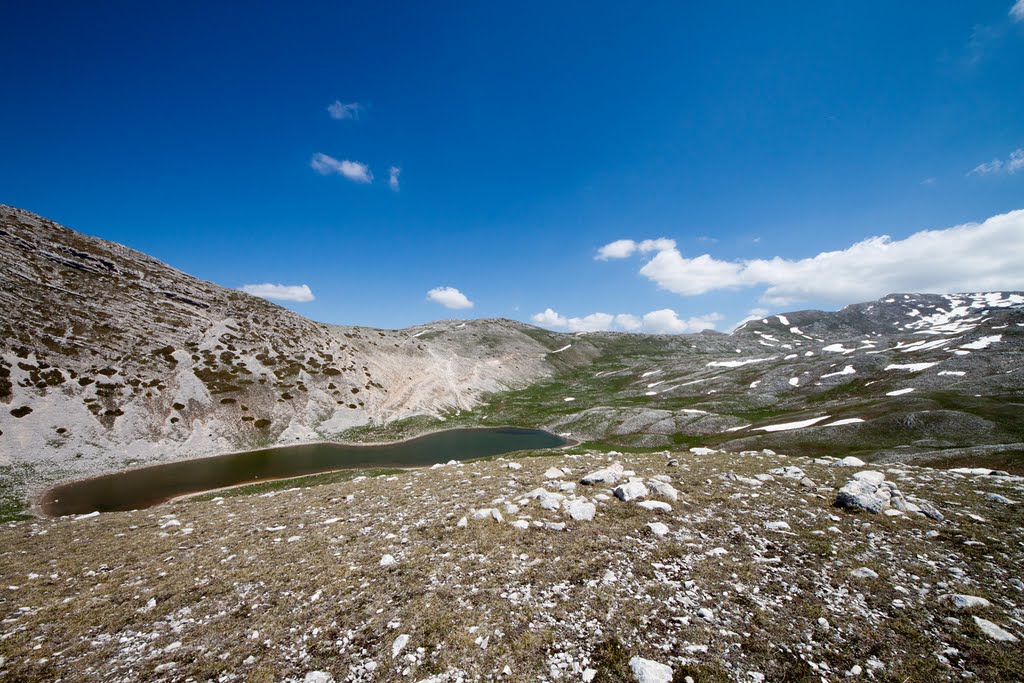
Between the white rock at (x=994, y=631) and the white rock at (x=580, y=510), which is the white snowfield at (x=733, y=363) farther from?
the white rock at (x=994, y=631)

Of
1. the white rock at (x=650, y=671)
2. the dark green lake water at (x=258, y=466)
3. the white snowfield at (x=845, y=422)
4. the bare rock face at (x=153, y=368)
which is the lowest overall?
the white snowfield at (x=845, y=422)

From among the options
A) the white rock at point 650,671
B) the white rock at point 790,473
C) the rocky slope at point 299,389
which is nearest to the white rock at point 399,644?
the white rock at point 650,671

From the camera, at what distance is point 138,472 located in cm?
5353

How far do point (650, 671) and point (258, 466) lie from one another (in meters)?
67.4

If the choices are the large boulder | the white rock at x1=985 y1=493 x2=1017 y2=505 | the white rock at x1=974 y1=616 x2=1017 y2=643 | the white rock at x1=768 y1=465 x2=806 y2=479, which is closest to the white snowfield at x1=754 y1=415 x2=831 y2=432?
the white rock at x1=768 y1=465 x2=806 y2=479

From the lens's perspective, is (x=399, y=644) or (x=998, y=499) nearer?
(x=399, y=644)

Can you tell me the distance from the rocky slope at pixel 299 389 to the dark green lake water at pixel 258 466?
5.39 m

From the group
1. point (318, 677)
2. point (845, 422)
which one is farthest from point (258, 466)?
point (845, 422)

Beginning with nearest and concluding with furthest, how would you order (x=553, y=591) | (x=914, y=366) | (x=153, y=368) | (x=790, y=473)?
(x=553, y=591) → (x=790, y=473) → (x=153, y=368) → (x=914, y=366)

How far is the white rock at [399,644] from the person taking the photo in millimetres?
7879

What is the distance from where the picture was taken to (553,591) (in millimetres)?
9664

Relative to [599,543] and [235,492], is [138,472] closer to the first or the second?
[235,492]

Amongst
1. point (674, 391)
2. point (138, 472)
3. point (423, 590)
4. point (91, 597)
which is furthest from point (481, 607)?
point (674, 391)

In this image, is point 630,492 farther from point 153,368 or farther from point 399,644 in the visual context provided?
point 153,368
